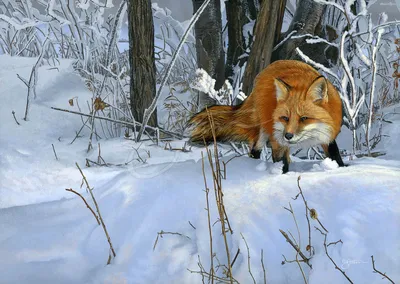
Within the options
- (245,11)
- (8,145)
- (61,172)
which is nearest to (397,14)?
(245,11)

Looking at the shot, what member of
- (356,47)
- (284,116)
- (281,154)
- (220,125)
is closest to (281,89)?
(284,116)

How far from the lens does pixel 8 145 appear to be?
9.93 feet

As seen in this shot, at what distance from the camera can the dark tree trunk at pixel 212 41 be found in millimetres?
3836

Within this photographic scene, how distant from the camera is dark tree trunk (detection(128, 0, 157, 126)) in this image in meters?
3.15

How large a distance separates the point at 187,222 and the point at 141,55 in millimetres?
1690

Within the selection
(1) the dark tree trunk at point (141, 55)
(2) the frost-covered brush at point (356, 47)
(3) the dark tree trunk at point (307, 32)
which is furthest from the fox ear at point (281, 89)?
(3) the dark tree trunk at point (307, 32)

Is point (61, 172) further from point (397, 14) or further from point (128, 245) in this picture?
point (397, 14)

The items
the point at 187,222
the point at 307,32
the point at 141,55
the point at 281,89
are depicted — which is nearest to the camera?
the point at 187,222

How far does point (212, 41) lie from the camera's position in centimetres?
385

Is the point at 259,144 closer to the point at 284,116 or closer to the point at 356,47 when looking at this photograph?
the point at 284,116

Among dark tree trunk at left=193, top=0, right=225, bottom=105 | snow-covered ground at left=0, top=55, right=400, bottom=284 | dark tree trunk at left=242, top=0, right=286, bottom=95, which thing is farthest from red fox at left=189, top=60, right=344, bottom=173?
dark tree trunk at left=193, top=0, right=225, bottom=105

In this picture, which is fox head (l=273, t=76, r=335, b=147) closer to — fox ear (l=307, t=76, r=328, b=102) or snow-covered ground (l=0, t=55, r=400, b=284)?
fox ear (l=307, t=76, r=328, b=102)

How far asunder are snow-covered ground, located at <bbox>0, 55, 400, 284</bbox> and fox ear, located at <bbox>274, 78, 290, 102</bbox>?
305 millimetres

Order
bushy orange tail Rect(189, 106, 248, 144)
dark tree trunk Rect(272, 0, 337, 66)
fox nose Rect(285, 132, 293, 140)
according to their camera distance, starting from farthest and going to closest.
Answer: dark tree trunk Rect(272, 0, 337, 66)
bushy orange tail Rect(189, 106, 248, 144)
fox nose Rect(285, 132, 293, 140)
